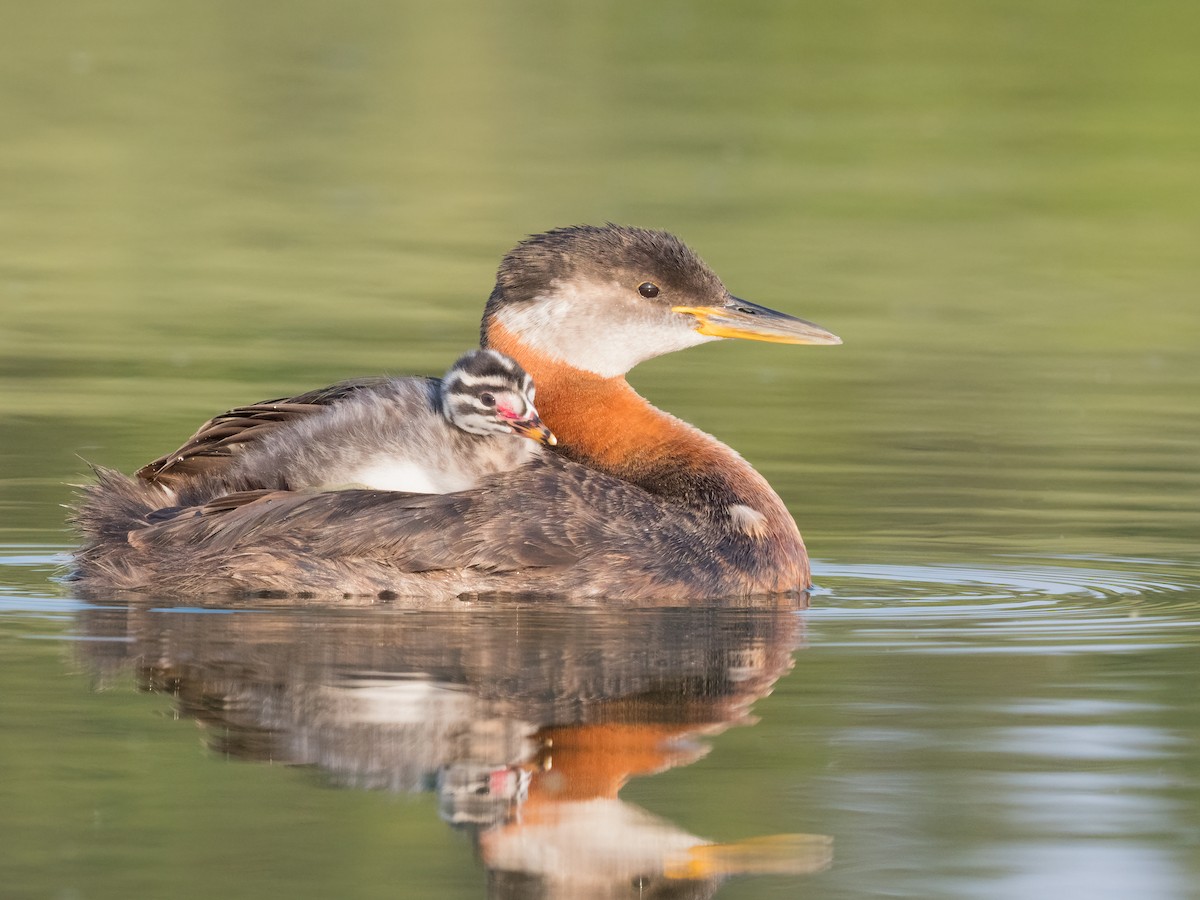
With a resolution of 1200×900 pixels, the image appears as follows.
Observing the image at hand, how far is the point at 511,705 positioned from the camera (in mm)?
7223

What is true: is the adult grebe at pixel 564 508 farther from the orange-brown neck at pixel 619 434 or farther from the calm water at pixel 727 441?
the calm water at pixel 727 441

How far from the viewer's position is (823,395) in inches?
571

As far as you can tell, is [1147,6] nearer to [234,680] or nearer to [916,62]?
[916,62]

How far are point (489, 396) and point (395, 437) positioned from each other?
1.16ft

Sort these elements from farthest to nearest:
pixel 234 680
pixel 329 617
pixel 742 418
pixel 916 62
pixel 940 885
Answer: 1. pixel 916 62
2. pixel 742 418
3. pixel 329 617
4. pixel 234 680
5. pixel 940 885

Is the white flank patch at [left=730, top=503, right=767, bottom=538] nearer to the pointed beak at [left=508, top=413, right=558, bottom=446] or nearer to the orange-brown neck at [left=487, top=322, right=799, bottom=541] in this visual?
the orange-brown neck at [left=487, top=322, right=799, bottom=541]

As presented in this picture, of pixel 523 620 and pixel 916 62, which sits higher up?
pixel 916 62

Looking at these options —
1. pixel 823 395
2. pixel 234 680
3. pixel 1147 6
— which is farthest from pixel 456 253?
pixel 1147 6

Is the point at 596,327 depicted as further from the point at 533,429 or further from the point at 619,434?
the point at 533,429

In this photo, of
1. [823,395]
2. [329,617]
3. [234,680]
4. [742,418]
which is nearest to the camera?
[234,680]

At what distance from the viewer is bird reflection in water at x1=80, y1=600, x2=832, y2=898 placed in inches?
237

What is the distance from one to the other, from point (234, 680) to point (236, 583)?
1.22 m

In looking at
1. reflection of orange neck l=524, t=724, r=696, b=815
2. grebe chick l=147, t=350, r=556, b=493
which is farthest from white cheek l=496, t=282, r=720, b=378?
reflection of orange neck l=524, t=724, r=696, b=815

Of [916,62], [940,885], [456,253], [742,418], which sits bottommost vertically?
[940,885]
